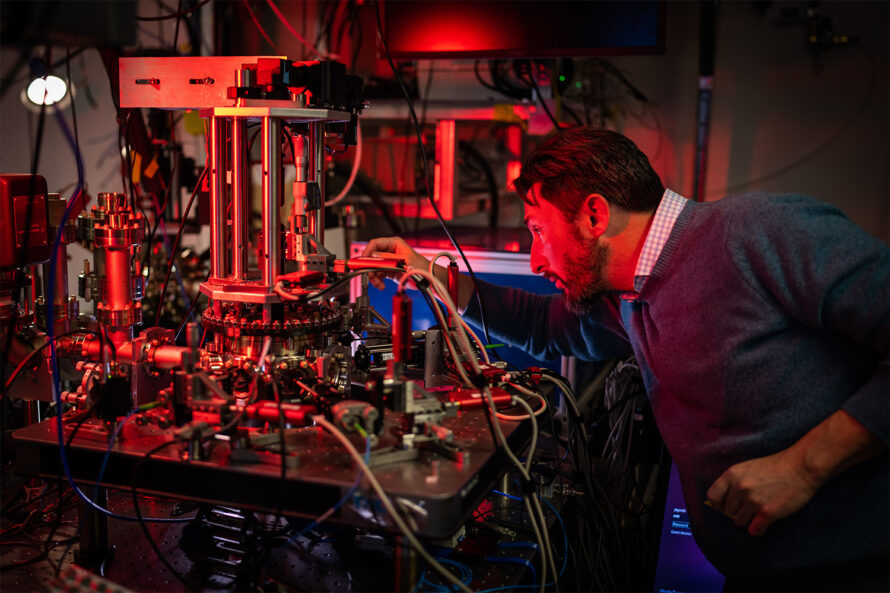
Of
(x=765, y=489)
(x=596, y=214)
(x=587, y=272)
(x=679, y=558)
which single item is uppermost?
(x=596, y=214)

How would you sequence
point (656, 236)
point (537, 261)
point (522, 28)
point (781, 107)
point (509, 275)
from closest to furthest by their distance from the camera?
1. point (656, 236)
2. point (537, 261)
3. point (509, 275)
4. point (522, 28)
5. point (781, 107)

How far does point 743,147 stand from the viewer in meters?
2.97

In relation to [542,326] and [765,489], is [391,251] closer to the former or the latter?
[542,326]

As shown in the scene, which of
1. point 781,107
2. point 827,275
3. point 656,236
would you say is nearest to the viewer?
point 827,275

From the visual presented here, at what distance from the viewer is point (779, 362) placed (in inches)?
51.4

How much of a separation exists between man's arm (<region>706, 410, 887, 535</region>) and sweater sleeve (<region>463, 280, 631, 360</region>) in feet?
1.78

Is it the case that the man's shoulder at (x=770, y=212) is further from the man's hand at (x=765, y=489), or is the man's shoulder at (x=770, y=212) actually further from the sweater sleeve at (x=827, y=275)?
the man's hand at (x=765, y=489)

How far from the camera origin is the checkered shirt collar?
1468 millimetres

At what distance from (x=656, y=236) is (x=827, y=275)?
0.33m

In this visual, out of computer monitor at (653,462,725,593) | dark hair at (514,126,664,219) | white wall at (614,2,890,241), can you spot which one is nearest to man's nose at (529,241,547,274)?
dark hair at (514,126,664,219)

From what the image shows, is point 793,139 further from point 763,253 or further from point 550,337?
point 763,253

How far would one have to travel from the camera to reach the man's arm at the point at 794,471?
4.01 ft

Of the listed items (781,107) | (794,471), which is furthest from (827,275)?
(781,107)

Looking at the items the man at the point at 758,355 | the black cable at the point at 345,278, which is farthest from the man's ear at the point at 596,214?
the black cable at the point at 345,278
